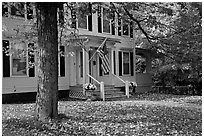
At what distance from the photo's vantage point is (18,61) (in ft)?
45.8

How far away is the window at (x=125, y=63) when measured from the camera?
19.2m

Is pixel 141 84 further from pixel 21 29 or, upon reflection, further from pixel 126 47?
pixel 21 29

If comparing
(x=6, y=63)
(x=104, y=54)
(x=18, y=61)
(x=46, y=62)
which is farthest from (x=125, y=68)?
(x=46, y=62)

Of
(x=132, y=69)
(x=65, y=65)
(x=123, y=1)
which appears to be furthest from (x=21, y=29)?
(x=132, y=69)

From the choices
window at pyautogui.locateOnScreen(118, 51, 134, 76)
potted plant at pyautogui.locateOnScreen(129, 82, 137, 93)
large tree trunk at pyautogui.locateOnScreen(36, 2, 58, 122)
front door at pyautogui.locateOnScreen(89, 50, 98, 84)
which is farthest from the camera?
window at pyautogui.locateOnScreen(118, 51, 134, 76)

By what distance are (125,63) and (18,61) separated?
26.7ft

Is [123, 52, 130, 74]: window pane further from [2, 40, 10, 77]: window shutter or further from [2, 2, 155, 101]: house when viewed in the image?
[2, 40, 10, 77]: window shutter

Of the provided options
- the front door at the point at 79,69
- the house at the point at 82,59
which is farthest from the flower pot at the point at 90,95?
the front door at the point at 79,69

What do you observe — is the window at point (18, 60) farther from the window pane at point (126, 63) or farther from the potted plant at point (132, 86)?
the window pane at point (126, 63)

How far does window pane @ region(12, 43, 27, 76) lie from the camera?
13562 mm

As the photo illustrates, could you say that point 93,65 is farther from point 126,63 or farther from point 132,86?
point 126,63

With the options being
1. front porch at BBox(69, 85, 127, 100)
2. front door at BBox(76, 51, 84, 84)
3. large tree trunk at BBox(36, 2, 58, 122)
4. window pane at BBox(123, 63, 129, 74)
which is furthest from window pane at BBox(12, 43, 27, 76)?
window pane at BBox(123, 63, 129, 74)

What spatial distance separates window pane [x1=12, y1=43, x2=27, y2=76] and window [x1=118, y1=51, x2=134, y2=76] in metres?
7.08

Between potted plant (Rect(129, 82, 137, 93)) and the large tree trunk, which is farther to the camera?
potted plant (Rect(129, 82, 137, 93))
